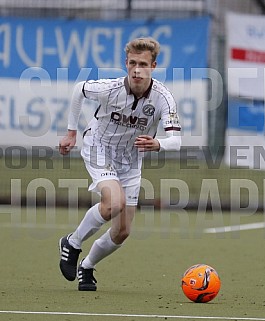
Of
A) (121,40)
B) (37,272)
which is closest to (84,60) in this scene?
(121,40)

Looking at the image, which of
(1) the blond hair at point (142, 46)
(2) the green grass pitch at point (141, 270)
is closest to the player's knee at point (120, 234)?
(2) the green grass pitch at point (141, 270)

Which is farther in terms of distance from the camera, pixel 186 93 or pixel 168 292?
pixel 186 93

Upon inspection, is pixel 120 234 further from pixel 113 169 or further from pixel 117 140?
pixel 117 140

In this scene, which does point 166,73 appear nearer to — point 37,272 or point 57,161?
point 57,161

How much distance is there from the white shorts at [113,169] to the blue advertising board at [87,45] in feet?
24.5

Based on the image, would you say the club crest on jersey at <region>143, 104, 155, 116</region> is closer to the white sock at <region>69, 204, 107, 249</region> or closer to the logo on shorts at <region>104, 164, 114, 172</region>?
the logo on shorts at <region>104, 164, 114, 172</region>

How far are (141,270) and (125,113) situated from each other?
1958mm

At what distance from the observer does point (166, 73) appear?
576 inches

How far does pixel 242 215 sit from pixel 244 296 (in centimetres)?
752

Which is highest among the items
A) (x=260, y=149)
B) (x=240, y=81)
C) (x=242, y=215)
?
(x=240, y=81)

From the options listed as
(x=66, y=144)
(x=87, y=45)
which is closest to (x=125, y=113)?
(x=66, y=144)

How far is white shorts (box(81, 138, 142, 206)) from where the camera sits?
710 centimetres

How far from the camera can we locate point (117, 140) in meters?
7.19

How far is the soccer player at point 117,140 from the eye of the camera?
6.84 metres
